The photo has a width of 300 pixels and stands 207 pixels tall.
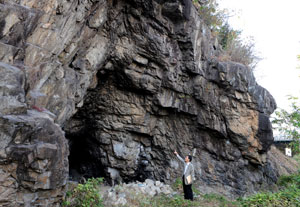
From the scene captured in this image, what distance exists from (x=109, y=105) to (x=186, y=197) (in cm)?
496

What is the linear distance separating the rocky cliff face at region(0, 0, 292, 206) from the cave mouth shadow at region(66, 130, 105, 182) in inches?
2.0

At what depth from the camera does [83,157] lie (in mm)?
12141

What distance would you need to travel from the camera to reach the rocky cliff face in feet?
24.0

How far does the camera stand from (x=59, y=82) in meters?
7.10

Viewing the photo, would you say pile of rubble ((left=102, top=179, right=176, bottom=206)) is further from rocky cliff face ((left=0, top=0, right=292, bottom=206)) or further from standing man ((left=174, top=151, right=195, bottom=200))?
standing man ((left=174, top=151, right=195, bottom=200))

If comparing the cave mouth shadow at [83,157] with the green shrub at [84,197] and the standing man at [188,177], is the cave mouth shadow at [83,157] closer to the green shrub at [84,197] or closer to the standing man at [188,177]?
the standing man at [188,177]

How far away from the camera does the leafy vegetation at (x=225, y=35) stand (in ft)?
40.8

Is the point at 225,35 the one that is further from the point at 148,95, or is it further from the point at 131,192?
the point at 131,192

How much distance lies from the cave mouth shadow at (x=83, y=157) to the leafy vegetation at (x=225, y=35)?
287 inches

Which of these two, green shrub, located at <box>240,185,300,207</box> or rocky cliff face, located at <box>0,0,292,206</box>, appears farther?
rocky cliff face, located at <box>0,0,292,206</box>

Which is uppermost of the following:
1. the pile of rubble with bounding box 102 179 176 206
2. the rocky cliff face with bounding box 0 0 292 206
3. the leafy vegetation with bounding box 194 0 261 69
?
the leafy vegetation with bounding box 194 0 261 69

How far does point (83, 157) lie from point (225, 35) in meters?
9.90

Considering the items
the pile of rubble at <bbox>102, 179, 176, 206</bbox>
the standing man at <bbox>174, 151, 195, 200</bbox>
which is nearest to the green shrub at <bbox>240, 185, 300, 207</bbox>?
the standing man at <bbox>174, 151, 195, 200</bbox>

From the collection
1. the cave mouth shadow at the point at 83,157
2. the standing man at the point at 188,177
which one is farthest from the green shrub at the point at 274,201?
the cave mouth shadow at the point at 83,157
